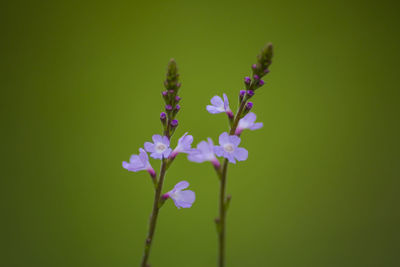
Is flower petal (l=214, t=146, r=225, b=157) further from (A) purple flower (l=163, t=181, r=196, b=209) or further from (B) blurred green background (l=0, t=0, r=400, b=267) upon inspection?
(B) blurred green background (l=0, t=0, r=400, b=267)

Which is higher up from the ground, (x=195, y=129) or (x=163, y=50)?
(x=163, y=50)

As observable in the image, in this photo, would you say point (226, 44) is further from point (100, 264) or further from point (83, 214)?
point (100, 264)

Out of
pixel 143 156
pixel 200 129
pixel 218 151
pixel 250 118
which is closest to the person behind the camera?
pixel 218 151

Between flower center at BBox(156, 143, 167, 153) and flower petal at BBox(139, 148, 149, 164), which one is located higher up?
flower center at BBox(156, 143, 167, 153)

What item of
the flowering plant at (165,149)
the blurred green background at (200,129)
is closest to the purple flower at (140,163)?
the flowering plant at (165,149)

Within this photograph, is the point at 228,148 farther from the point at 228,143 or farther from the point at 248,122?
the point at 248,122

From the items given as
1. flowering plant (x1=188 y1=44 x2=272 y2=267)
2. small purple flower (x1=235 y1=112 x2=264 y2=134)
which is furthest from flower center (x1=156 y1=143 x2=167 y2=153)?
small purple flower (x1=235 y1=112 x2=264 y2=134)

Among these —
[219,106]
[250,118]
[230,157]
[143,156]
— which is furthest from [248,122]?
[143,156]

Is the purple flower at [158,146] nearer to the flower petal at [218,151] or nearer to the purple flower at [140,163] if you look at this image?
the purple flower at [140,163]

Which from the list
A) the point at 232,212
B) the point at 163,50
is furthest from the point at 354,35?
the point at 232,212
